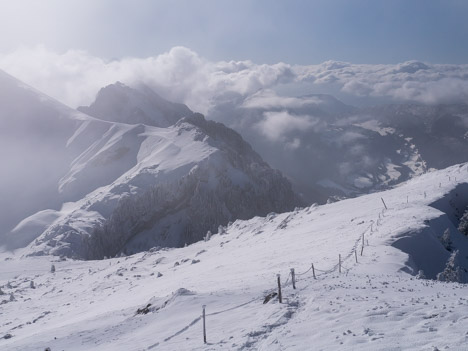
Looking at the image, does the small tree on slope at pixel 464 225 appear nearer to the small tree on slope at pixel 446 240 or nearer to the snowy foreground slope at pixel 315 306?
the snowy foreground slope at pixel 315 306

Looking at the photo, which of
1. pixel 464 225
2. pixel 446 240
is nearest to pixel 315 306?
pixel 446 240

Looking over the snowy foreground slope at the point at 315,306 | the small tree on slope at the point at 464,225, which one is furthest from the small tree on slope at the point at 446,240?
the small tree on slope at the point at 464,225

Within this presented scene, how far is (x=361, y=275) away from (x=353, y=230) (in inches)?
957

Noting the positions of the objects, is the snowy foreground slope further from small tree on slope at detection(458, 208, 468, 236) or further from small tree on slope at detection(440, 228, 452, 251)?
small tree on slope at detection(458, 208, 468, 236)

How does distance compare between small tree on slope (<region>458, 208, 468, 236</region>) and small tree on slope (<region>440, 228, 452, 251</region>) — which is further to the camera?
small tree on slope (<region>458, 208, 468, 236</region>)

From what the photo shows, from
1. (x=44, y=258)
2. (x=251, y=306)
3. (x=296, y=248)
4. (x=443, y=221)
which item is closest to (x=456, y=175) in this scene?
(x=443, y=221)

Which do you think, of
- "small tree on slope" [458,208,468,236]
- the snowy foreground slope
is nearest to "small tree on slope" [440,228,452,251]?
the snowy foreground slope

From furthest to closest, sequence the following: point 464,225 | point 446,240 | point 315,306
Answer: point 464,225, point 446,240, point 315,306

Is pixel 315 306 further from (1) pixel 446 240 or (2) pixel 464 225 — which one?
(2) pixel 464 225

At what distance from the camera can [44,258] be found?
11838 cm

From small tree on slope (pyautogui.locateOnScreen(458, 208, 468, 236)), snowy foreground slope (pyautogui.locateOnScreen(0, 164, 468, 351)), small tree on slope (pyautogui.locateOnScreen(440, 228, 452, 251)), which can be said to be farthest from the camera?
small tree on slope (pyautogui.locateOnScreen(458, 208, 468, 236))

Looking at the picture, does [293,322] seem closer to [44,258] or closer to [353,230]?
[353,230]

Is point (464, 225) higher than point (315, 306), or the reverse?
point (315, 306)

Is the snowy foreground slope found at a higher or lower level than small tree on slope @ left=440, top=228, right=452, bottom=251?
higher
